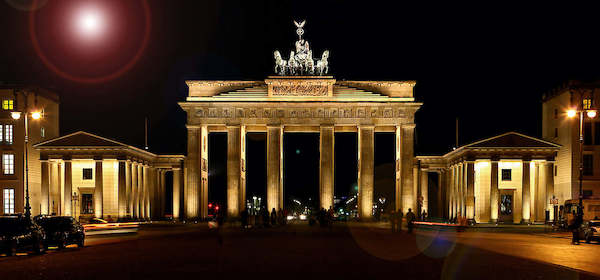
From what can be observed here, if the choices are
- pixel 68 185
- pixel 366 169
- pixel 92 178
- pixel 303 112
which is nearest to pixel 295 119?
pixel 303 112

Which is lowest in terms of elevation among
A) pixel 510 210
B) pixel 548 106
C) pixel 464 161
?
pixel 510 210

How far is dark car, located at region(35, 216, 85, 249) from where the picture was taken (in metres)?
31.1

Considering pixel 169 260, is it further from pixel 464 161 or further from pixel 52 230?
pixel 464 161

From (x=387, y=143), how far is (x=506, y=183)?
39349mm

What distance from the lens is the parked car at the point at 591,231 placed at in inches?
1410

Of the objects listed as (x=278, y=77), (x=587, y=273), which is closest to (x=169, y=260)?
(x=587, y=273)

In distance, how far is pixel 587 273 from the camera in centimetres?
2006

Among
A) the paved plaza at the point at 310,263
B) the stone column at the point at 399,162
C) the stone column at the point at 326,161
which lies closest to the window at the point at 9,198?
the stone column at the point at 326,161

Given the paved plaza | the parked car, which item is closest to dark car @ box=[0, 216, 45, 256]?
the paved plaza

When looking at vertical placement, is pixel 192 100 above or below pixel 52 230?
above

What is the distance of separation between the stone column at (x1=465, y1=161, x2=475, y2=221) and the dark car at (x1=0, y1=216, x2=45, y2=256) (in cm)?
5146

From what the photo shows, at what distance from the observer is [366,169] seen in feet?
249

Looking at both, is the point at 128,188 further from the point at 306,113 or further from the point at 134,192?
the point at 306,113

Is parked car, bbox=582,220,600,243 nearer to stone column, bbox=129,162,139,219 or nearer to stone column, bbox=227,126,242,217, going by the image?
stone column, bbox=227,126,242,217
